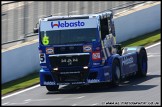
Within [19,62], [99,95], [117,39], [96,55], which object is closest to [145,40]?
[117,39]

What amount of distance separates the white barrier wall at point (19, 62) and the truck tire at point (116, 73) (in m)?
4.23

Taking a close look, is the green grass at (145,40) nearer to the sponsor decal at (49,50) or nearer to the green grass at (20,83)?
the green grass at (20,83)

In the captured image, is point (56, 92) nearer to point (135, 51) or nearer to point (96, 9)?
point (135, 51)

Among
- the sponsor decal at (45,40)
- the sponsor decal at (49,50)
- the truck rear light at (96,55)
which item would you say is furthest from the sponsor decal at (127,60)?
the sponsor decal at (45,40)

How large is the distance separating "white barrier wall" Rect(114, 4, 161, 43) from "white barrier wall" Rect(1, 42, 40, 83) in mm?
5178

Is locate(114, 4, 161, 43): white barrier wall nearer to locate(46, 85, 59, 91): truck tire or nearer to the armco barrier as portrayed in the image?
the armco barrier

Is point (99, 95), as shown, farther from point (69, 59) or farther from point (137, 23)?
point (137, 23)

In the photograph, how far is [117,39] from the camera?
28.5m

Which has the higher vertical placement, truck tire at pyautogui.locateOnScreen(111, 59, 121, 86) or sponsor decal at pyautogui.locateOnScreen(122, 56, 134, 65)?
sponsor decal at pyautogui.locateOnScreen(122, 56, 134, 65)

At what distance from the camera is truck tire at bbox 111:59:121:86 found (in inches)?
802

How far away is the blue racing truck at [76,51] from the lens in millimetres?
19906

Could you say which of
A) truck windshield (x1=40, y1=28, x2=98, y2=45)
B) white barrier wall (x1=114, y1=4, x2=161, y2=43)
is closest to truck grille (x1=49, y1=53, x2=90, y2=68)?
truck windshield (x1=40, y1=28, x2=98, y2=45)

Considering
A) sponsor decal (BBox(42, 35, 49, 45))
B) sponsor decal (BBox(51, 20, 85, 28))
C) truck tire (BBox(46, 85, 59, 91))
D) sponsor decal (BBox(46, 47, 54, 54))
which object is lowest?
truck tire (BBox(46, 85, 59, 91))

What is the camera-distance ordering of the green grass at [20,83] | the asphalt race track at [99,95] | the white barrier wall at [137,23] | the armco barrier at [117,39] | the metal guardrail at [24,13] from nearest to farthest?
the asphalt race track at [99,95] → the green grass at [20,83] → the armco barrier at [117,39] → the metal guardrail at [24,13] → the white barrier wall at [137,23]
